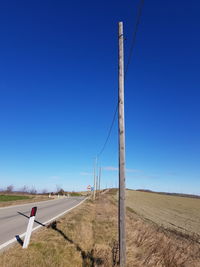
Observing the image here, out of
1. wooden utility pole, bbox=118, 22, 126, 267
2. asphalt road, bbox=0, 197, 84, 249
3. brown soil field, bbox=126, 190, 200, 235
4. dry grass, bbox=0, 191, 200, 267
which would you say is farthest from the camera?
brown soil field, bbox=126, 190, 200, 235

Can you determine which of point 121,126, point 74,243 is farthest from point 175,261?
point 121,126

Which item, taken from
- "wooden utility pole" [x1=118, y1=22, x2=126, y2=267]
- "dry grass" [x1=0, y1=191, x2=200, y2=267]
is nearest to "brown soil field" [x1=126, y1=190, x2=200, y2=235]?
"dry grass" [x1=0, y1=191, x2=200, y2=267]

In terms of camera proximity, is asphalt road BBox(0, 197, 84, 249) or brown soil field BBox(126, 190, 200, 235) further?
brown soil field BBox(126, 190, 200, 235)

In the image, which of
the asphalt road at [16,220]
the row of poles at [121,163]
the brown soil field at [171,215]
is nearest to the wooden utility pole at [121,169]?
the row of poles at [121,163]

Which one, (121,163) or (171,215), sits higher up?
(121,163)

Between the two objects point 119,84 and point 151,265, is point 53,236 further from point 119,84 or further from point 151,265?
point 119,84

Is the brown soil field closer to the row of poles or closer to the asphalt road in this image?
the asphalt road

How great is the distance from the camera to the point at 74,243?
19.7 ft

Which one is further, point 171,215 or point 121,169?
point 171,215

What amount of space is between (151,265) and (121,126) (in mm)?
3287

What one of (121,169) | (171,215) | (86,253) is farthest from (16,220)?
(171,215)

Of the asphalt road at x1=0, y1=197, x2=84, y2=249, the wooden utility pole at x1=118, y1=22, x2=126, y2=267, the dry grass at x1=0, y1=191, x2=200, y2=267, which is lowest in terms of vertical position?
the asphalt road at x1=0, y1=197, x2=84, y2=249

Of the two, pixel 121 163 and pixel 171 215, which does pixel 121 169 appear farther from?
pixel 171 215

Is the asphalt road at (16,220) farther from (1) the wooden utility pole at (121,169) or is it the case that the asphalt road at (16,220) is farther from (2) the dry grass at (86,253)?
(1) the wooden utility pole at (121,169)
